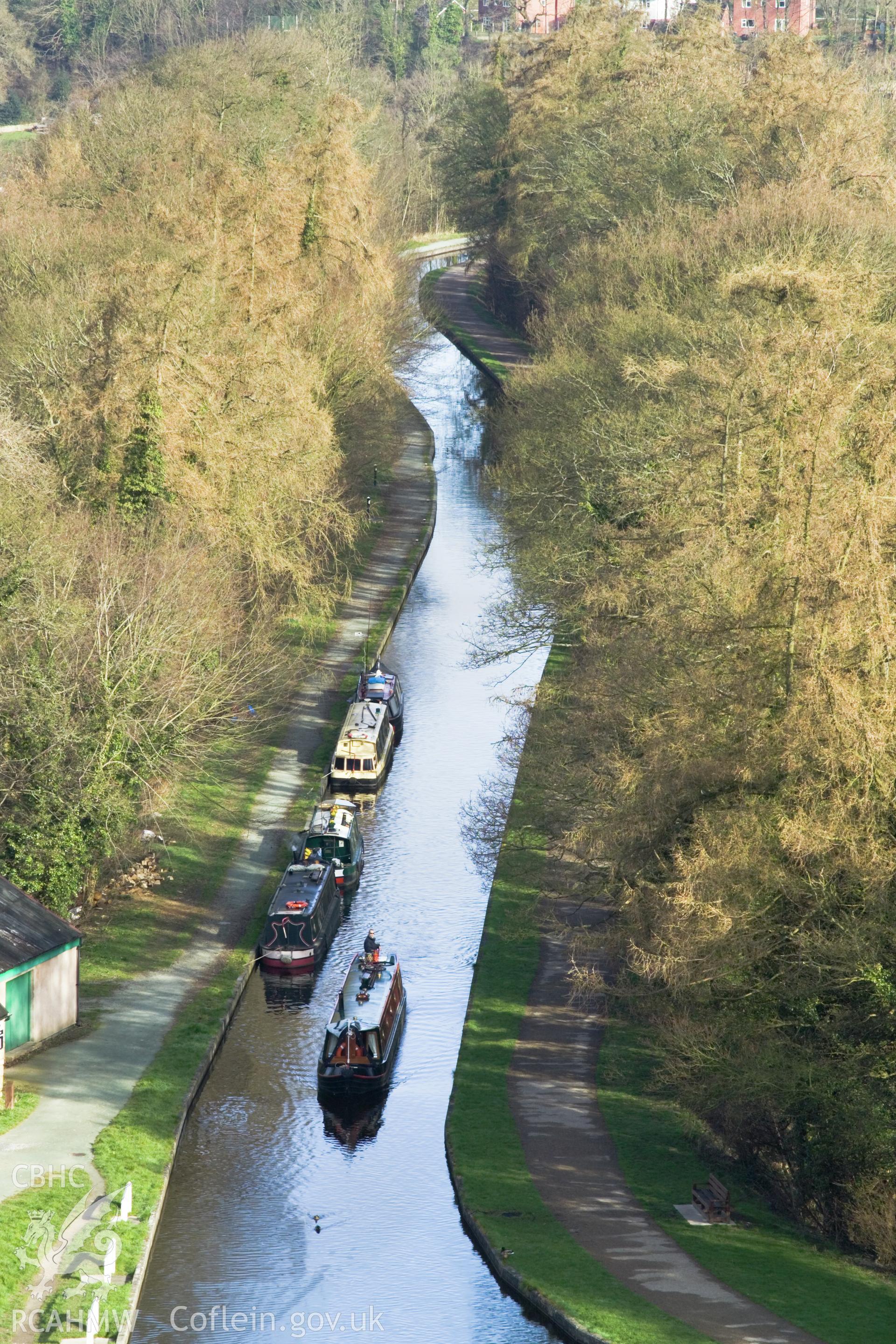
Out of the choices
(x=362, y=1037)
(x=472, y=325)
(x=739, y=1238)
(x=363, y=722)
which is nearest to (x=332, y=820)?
(x=363, y=722)

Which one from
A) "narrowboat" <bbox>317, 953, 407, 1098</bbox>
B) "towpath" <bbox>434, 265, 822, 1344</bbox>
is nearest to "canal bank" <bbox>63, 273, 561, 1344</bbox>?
"narrowboat" <bbox>317, 953, 407, 1098</bbox>

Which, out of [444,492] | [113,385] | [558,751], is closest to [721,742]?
[558,751]

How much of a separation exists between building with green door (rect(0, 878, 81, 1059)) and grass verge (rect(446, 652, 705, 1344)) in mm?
8781

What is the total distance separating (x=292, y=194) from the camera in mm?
63844

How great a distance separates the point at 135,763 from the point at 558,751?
11039mm

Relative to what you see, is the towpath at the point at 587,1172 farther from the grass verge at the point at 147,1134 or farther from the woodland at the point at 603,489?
the grass verge at the point at 147,1134

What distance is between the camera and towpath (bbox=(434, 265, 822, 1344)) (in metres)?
26.5

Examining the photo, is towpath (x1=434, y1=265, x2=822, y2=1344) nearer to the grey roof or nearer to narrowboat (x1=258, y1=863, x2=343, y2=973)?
narrowboat (x1=258, y1=863, x2=343, y2=973)

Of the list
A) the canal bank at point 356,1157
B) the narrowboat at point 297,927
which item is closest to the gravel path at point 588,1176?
the canal bank at point 356,1157

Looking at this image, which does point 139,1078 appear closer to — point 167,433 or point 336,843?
point 336,843

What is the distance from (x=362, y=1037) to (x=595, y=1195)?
801cm

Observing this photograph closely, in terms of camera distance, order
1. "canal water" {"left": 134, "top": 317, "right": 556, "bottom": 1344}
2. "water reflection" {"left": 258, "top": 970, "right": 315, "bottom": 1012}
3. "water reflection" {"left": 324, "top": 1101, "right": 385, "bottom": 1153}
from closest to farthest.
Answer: "canal water" {"left": 134, "top": 317, "right": 556, "bottom": 1344} < "water reflection" {"left": 324, "top": 1101, "right": 385, "bottom": 1153} < "water reflection" {"left": 258, "top": 970, "right": 315, "bottom": 1012}

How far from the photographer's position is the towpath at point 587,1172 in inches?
1045

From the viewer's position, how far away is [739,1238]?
2927cm
